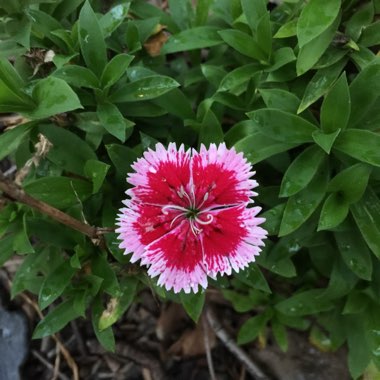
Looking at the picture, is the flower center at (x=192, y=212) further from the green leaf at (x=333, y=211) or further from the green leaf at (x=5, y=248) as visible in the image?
the green leaf at (x=5, y=248)

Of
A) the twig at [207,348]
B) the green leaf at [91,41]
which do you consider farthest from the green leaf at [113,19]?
the twig at [207,348]

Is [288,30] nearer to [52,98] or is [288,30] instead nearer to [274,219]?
[274,219]

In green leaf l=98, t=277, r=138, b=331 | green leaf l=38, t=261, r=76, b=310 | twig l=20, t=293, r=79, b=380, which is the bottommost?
twig l=20, t=293, r=79, b=380

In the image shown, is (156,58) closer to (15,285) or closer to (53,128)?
(53,128)

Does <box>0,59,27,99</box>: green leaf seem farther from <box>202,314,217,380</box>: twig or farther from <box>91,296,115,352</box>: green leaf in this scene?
<box>202,314,217,380</box>: twig

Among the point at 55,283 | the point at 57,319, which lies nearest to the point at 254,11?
the point at 55,283

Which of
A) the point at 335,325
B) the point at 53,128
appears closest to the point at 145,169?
the point at 53,128

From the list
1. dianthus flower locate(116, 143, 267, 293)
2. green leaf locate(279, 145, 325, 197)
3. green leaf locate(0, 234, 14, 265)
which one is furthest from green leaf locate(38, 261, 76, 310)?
green leaf locate(279, 145, 325, 197)
